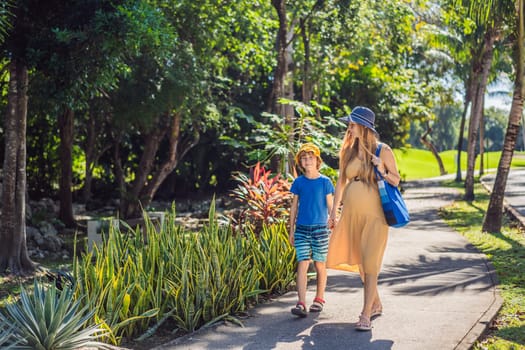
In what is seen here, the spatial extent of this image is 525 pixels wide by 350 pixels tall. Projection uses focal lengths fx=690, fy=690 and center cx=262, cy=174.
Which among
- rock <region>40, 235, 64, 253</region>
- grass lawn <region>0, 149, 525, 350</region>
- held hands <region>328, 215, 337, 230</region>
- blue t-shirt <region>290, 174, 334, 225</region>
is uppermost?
blue t-shirt <region>290, 174, 334, 225</region>

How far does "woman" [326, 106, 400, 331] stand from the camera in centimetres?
641

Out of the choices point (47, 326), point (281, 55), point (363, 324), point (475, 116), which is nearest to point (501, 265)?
point (363, 324)

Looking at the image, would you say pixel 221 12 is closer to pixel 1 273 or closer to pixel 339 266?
pixel 1 273

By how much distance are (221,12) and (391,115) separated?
15225 mm

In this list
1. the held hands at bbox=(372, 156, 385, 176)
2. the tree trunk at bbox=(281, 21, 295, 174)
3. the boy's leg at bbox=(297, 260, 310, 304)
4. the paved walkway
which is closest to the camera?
the paved walkway

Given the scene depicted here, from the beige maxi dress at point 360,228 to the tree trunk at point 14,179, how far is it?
7.00 m

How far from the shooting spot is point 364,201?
21.2 ft

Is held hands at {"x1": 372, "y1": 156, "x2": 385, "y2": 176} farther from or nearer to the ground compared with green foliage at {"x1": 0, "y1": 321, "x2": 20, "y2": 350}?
farther from the ground

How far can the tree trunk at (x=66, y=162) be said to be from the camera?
19.9 meters

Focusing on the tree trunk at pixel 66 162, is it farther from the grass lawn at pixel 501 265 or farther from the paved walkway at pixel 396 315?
the paved walkway at pixel 396 315

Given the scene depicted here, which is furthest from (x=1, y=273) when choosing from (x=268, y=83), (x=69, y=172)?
(x=268, y=83)

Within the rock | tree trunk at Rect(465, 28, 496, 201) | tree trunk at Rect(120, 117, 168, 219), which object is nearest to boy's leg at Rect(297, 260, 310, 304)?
the rock

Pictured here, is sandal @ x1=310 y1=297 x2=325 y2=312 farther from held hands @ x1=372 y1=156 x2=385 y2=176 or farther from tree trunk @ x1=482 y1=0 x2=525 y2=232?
tree trunk @ x1=482 y1=0 x2=525 y2=232

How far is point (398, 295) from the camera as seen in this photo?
8008 millimetres
